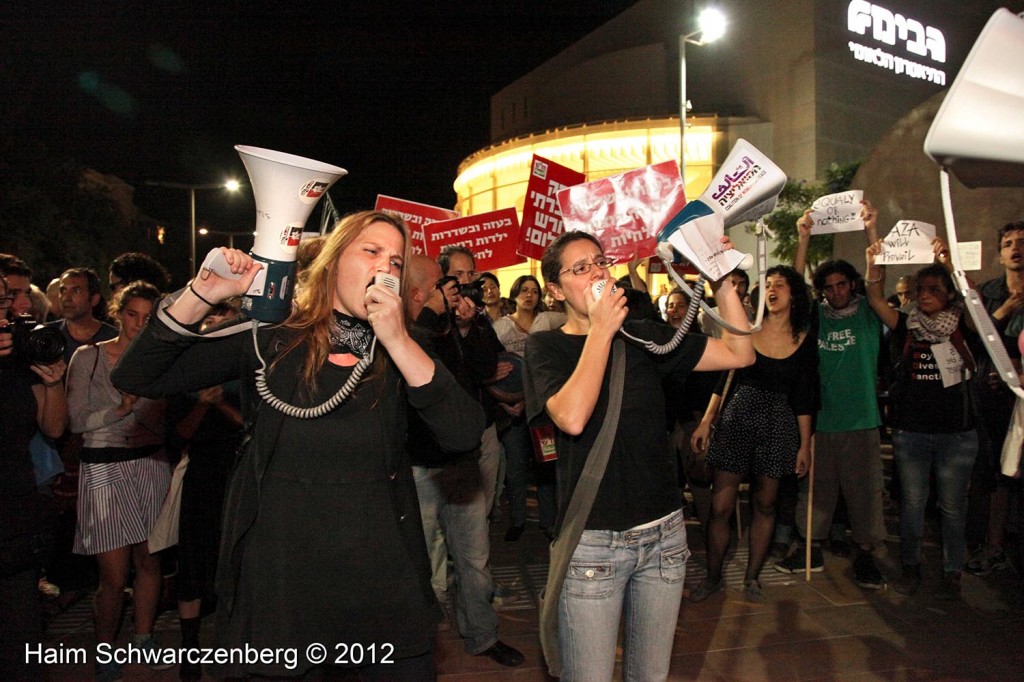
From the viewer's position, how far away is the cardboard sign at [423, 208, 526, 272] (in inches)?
328

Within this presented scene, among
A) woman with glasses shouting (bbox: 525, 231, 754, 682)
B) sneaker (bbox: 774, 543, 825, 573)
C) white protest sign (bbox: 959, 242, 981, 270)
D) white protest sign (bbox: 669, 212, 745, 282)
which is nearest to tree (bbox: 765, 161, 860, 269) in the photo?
white protest sign (bbox: 959, 242, 981, 270)

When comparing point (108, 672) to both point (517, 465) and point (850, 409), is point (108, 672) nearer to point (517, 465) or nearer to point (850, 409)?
point (517, 465)

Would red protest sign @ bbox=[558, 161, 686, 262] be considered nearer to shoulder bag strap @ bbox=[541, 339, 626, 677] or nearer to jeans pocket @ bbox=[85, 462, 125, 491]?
shoulder bag strap @ bbox=[541, 339, 626, 677]

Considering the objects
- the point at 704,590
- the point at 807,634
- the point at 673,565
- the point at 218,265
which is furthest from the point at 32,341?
the point at 807,634

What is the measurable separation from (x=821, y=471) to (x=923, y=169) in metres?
8.66

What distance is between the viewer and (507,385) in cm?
591

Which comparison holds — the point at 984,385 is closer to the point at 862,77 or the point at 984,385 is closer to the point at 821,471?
the point at 821,471

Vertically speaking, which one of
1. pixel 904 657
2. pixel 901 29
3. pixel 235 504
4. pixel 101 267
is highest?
pixel 901 29

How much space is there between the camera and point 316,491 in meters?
2.20

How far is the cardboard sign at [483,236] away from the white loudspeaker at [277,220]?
6134 millimetres

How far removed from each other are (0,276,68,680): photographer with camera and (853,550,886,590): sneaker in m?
5.19

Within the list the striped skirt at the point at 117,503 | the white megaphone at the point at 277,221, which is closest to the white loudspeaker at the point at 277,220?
the white megaphone at the point at 277,221

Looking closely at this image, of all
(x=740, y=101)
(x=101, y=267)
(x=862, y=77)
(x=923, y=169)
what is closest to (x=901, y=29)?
(x=862, y=77)

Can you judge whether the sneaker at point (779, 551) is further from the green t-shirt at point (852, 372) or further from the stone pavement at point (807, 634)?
the green t-shirt at point (852, 372)
